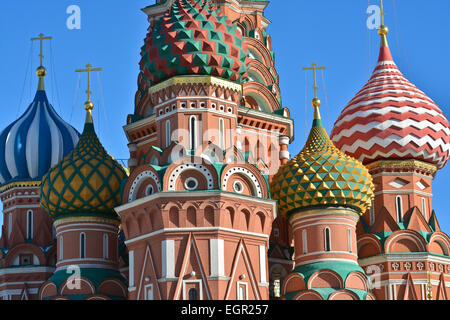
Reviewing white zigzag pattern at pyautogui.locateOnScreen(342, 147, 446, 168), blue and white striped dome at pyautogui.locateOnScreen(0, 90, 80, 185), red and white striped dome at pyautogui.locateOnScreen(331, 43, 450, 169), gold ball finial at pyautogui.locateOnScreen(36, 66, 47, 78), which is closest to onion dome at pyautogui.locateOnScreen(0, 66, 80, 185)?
blue and white striped dome at pyautogui.locateOnScreen(0, 90, 80, 185)

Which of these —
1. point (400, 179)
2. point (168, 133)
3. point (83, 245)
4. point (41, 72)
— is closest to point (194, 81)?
point (168, 133)

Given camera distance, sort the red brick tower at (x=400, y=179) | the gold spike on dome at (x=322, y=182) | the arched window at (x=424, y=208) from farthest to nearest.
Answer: the arched window at (x=424, y=208), the red brick tower at (x=400, y=179), the gold spike on dome at (x=322, y=182)

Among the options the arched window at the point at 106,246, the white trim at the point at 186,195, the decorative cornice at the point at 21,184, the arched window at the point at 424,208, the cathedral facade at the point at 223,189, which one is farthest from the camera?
the decorative cornice at the point at 21,184

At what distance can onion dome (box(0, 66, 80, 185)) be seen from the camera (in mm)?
36312

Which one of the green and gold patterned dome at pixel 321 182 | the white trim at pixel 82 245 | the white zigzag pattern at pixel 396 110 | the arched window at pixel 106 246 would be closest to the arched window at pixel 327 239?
the green and gold patterned dome at pixel 321 182

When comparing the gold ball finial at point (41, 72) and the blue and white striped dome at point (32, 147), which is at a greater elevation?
the gold ball finial at point (41, 72)

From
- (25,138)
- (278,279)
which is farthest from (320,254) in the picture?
(25,138)

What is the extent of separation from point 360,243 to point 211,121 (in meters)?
6.56

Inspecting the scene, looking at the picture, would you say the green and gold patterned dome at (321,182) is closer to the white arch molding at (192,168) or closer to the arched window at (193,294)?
the white arch molding at (192,168)

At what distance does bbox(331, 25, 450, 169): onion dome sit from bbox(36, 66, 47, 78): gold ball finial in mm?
9836

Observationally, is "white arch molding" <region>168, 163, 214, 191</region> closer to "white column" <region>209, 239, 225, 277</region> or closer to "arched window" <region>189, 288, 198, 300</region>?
"white column" <region>209, 239, 225, 277</region>

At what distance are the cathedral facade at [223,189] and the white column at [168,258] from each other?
0.03 meters

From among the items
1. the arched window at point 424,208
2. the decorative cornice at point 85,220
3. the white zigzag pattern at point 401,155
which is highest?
the white zigzag pattern at point 401,155

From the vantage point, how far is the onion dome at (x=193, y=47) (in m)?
30.7
